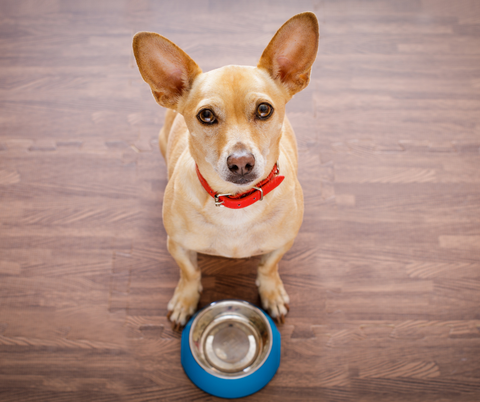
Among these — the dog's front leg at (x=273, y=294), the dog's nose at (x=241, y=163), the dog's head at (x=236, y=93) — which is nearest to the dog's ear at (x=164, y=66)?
the dog's head at (x=236, y=93)

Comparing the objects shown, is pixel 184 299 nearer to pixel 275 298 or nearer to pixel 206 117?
pixel 275 298

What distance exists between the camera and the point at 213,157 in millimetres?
1576

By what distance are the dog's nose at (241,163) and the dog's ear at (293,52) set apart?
1.51ft

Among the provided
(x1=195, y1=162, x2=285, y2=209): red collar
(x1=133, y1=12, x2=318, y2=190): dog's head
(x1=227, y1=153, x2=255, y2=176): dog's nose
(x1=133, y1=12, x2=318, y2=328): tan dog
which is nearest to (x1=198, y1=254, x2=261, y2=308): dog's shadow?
(x1=133, y1=12, x2=318, y2=328): tan dog

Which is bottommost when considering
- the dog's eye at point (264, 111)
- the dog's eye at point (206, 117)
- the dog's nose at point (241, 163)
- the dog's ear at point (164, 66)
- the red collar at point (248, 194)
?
the red collar at point (248, 194)

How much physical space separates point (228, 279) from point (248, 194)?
1044 millimetres

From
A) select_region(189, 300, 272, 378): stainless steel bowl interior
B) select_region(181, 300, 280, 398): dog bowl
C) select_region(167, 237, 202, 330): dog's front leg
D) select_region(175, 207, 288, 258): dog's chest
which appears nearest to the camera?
select_region(175, 207, 288, 258): dog's chest

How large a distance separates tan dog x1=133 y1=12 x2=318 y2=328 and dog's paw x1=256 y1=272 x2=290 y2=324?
1.14ft

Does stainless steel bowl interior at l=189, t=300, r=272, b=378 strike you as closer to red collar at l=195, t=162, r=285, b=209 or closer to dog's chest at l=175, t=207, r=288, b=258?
dog's chest at l=175, t=207, r=288, b=258

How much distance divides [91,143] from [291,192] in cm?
193

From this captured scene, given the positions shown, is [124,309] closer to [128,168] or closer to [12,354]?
[12,354]

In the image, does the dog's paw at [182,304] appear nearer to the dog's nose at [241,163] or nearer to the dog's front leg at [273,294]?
the dog's front leg at [273,294]

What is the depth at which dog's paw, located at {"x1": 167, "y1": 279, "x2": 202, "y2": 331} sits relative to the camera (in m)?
2.48

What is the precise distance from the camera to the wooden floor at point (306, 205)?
2.46m
